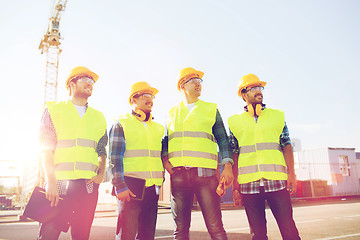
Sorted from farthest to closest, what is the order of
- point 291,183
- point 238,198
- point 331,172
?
1. point 331,172
2. point 238,198
3. point 291,183

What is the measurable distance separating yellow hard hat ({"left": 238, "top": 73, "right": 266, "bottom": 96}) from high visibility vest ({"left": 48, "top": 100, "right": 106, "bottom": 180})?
6.23 feet

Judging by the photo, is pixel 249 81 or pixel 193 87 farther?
pixel 249 81

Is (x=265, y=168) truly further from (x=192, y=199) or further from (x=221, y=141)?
(x=192, y=199)

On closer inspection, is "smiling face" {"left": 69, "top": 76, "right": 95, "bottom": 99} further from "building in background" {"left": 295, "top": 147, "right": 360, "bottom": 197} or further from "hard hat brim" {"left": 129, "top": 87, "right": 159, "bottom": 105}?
"building in background" {"left": 295, "top": 147, "right": 360, "bottom": 197}

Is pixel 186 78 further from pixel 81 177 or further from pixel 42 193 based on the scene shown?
pixel 42 193

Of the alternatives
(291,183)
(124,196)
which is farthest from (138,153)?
(291,183)

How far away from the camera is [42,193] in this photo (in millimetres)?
2672

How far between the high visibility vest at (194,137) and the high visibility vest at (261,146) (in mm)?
357

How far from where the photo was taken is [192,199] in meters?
3.16

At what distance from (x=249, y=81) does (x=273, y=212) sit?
1595 millimetres

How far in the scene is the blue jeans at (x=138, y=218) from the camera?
9.84 ft

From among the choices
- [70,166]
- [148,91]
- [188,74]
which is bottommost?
[70,166]

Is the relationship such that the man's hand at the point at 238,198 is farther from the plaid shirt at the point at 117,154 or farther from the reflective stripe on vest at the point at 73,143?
the reflective stripe on vest at the point at 73,143

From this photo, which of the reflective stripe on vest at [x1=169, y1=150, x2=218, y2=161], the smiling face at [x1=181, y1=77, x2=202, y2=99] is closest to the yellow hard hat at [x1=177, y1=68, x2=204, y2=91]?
the smiling face at [x1=181, y1=77, x2=202, y2=99]
